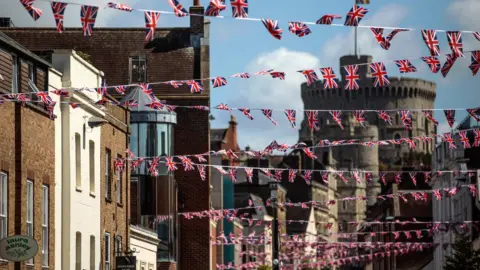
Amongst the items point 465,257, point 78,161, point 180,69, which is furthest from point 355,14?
point 465,257

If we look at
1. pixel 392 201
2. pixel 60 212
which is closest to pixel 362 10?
pixel 60 212

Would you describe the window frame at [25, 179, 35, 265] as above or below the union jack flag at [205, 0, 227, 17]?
below

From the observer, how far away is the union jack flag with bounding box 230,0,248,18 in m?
26.8

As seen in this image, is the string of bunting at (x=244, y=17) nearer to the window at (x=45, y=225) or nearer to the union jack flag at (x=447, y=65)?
the union jack flag at (x=447, y=65)

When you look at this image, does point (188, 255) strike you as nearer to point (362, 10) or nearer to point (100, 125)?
point (100, 125)

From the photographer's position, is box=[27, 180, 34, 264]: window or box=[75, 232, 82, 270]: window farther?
box=[75, 232, 82, 270]: window

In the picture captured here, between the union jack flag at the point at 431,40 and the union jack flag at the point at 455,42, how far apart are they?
0.96ft

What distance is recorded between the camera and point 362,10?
1120 inches

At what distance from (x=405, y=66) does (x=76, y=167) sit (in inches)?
483

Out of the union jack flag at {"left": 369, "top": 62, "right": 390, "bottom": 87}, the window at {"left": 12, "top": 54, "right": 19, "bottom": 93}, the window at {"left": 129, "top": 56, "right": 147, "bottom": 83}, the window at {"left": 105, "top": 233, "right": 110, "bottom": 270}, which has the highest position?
the window at {"left": 129, "top": 56, "right": 147, "bottom": 83}

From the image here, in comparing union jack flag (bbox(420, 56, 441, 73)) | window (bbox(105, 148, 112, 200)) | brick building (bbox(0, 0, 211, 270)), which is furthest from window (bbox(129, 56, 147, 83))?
union jack flag (bbox(420, 56, 441, 73))

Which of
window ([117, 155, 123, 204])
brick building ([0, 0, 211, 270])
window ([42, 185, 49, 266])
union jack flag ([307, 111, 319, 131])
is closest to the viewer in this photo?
window ([42, 185, 49, 266])

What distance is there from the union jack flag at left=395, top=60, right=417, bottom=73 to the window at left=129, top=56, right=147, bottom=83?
115ft

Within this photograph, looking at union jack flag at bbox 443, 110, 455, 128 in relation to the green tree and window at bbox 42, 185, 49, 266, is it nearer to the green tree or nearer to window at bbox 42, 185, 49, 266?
window at bbox 42, 185, 49, 266
